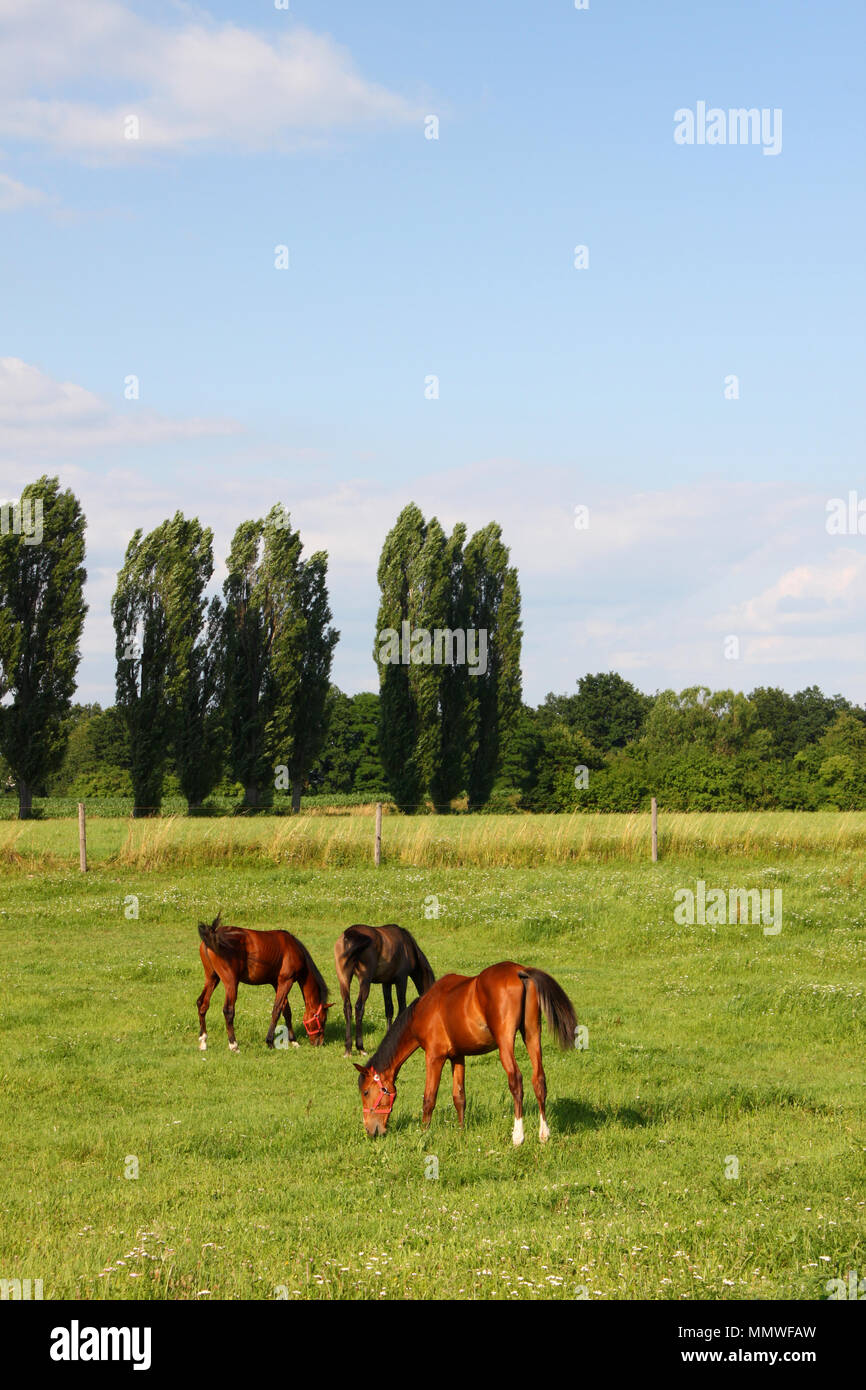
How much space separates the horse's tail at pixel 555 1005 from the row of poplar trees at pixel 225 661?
41852 mm

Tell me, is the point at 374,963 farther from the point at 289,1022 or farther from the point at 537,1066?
the point at 537,1066

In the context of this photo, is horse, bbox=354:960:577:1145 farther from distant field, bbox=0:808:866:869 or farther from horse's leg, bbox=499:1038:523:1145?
distant field, bbox=0:808:866:869

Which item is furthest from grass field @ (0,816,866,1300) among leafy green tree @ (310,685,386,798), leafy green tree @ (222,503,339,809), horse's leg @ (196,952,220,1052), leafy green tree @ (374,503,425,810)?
leafy green tree @ (310,685,386,798)

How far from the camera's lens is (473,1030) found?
8.99m

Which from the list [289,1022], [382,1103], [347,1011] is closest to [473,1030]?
[382,1103]

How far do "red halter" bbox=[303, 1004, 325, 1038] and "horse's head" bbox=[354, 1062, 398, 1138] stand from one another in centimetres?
400

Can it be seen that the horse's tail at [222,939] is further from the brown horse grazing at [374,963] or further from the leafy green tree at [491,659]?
the leafy green tree at [491,659]

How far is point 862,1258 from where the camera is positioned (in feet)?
20.7

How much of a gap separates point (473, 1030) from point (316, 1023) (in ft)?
15.3

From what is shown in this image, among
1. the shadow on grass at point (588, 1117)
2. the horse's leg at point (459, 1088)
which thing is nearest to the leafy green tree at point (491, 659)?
the shadow on grass at point (588, 1117)

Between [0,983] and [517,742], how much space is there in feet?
169

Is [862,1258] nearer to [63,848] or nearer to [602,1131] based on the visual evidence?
[602,1131]

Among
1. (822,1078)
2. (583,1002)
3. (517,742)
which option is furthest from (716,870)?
(517,742)

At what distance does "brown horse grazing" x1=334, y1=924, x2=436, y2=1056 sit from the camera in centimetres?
1229
